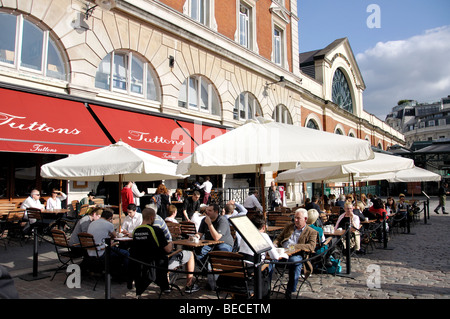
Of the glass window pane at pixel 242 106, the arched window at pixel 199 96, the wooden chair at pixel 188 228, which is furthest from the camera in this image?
the glass window pane at pixel 242 106

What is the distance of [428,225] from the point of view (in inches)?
581

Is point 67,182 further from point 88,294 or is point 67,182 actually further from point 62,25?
point 88,294

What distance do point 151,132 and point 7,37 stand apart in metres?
5.02

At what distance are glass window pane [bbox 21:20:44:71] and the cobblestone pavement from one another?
527cm

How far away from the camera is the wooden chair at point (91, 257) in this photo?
5.79 m

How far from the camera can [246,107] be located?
18609 mm

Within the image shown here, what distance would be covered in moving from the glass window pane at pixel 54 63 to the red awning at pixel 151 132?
136 centimetres

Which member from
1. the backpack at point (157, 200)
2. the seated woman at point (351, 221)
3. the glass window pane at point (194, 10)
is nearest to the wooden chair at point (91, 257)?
the backpack at point (157, 200)

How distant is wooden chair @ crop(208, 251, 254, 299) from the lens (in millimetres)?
4332

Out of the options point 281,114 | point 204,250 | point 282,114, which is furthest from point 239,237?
point 282,114

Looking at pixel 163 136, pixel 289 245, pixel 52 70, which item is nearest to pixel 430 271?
pixel 289 245

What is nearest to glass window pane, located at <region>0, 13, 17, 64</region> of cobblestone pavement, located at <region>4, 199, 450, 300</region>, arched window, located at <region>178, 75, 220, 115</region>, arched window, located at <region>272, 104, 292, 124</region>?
cobblestone pavement, located at <region>4, 199, 450, 300</region>

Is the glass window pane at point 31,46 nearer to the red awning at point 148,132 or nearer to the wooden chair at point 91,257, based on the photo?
the red awning at point 148,132

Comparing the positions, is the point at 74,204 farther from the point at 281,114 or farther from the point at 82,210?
the point at 281,114
